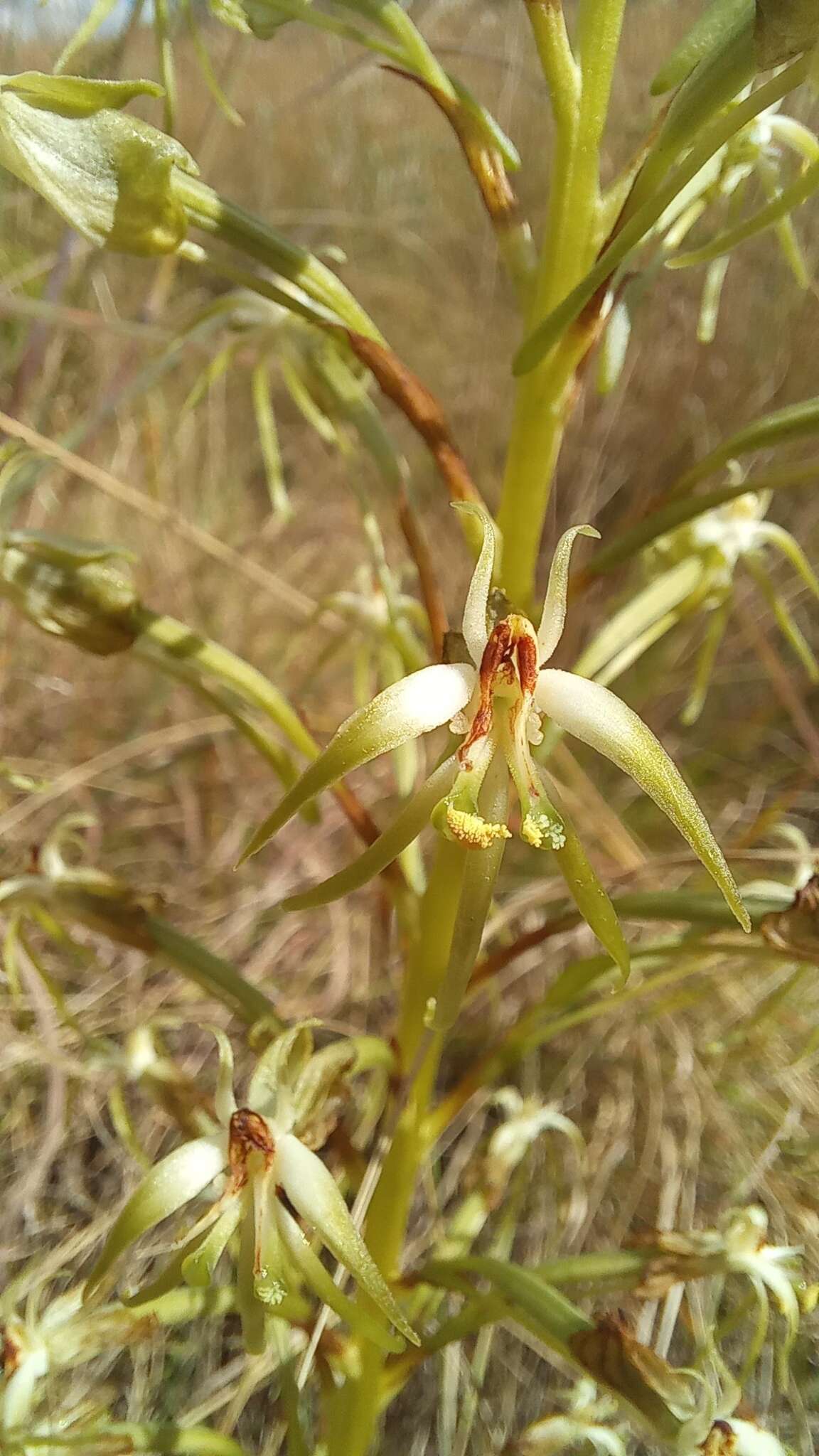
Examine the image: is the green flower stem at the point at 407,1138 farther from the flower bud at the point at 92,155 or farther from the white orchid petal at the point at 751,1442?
the flower bud at the point at 92,155

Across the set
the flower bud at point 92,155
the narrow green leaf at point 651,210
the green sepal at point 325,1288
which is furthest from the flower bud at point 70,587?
the green sepal at point 325,1288

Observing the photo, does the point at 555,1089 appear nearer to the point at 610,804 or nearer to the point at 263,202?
the point at 610,804

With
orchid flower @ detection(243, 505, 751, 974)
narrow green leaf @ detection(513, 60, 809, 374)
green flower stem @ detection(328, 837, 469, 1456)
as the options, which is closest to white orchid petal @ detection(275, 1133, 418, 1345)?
green flower stem @ detection(328, 837, 469, 1456)

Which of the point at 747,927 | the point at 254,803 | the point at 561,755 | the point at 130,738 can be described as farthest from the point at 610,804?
the point at 747,927

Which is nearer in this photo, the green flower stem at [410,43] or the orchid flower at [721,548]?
the green flower stem at [410,43]

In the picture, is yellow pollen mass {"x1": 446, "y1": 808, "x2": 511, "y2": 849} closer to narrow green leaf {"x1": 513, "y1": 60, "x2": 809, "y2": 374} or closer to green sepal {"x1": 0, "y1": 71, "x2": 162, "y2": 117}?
narrow green leaf {"x1": 513, "y1": 60, "x2": 809, "y2": 374}

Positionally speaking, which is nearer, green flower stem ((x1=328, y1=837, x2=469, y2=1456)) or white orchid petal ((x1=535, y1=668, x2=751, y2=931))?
white orchid petal ((x1=535, y1=668, x2=751, y2=931))

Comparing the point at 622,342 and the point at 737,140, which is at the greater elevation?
the point at 737,140

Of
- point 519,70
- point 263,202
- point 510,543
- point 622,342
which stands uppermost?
point 263,202
